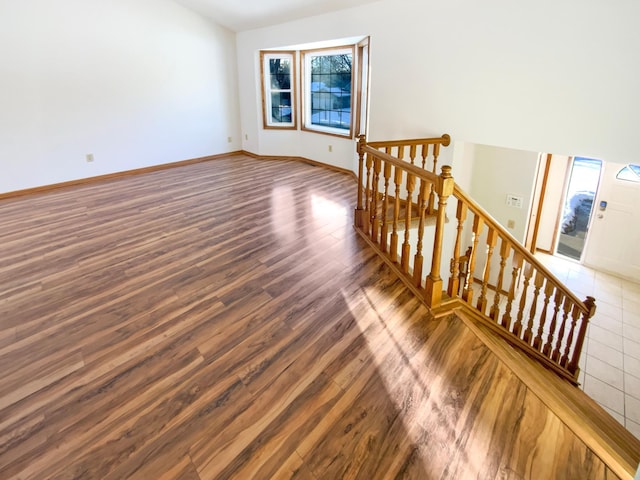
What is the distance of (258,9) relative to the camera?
17.5 ft

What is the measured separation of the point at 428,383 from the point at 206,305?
1539 mm

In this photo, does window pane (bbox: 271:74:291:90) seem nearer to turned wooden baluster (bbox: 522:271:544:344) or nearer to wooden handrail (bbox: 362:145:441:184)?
wooden handrail (bbox: 362:145:441:184)

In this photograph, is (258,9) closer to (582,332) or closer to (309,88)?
(309,88)

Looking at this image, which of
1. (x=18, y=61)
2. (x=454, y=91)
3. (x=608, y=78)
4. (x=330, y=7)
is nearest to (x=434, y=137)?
(x=454, y=91)

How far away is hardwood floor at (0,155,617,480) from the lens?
1.59 m

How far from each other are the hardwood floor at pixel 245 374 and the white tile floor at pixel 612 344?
8.81ft

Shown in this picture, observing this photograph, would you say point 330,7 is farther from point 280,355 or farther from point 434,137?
point 280,355

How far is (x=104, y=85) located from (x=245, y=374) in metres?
5.27

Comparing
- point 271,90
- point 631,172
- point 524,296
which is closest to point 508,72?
point 524,296

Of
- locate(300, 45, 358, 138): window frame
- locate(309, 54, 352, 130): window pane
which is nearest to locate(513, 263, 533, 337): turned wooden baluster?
locate(300, 45, 358, 138): window frame

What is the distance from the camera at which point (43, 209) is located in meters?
4.47

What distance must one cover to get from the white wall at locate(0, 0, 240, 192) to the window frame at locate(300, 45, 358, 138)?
140 cm

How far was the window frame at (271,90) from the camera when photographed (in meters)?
6.47

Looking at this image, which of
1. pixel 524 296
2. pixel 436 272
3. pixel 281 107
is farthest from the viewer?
pixel 281 107
